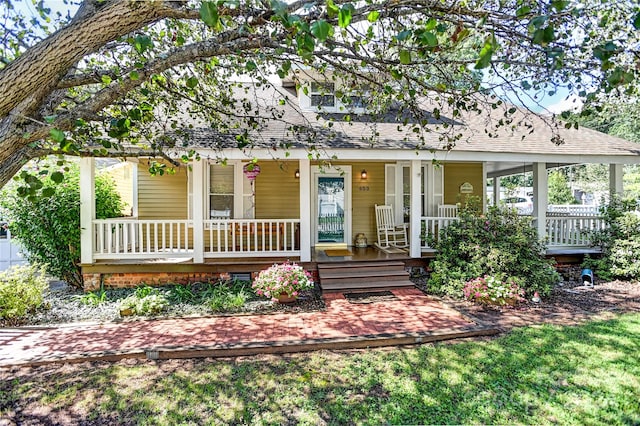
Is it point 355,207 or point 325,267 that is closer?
point 325,267

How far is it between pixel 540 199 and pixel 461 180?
250 cm

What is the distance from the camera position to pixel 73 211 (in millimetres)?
7148

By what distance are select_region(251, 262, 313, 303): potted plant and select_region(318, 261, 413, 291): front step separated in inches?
30.4

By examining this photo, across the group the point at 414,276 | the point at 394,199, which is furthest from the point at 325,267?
the point at 394,199

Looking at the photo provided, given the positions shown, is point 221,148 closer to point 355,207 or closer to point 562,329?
point 355,207

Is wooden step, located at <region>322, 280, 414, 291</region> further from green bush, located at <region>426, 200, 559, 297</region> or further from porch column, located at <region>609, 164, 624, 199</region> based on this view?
porch column, located at <region>609, 164, 624, 199</region>

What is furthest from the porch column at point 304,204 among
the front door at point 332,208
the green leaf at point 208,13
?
the green leaf at point 208,13

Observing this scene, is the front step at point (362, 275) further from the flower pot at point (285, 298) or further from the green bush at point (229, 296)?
the green bush at point (229, 296)

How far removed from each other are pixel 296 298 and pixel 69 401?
12.1 ft

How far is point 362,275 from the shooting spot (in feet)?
23.7

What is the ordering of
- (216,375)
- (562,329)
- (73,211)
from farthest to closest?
(73,211) < (562,329) < (216,375)

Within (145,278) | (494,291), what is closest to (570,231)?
(494,291)

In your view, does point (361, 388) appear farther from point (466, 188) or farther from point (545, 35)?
point (466, 188)

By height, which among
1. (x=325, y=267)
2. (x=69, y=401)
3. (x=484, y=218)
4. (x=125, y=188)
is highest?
(x=125, y=188)
